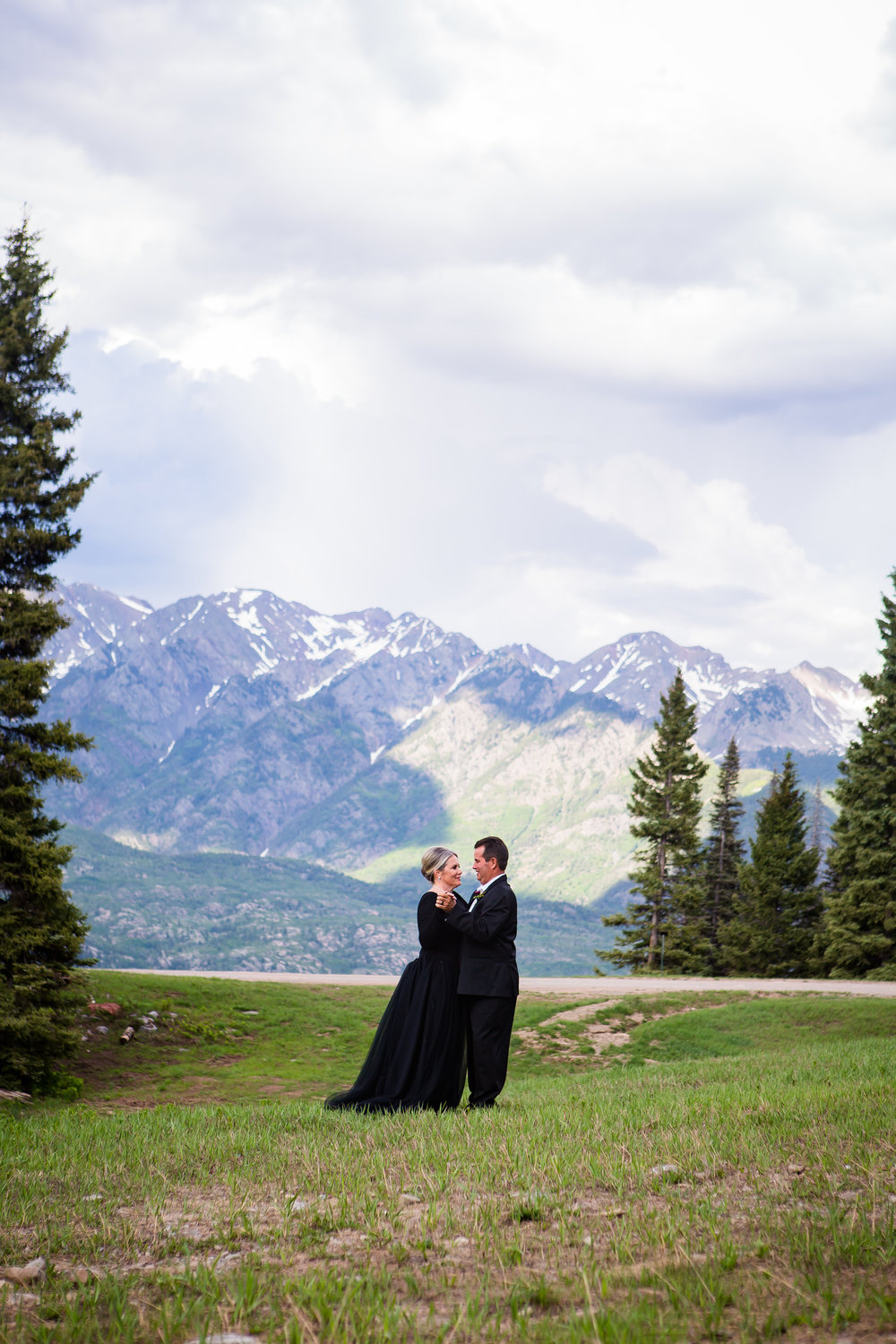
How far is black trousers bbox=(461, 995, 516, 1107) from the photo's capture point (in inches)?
403

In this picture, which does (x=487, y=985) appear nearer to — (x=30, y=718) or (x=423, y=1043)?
(x=423, y=1043)

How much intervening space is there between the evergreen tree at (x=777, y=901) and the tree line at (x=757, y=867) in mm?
57

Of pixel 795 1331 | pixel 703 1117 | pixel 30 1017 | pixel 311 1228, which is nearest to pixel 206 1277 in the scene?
pixel 311 1228

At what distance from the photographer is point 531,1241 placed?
466cm

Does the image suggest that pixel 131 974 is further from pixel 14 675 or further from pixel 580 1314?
pixel 580 1314

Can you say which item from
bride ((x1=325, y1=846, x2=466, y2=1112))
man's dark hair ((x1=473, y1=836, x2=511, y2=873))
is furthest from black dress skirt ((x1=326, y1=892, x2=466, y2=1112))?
man's dark hair ((x1=473, y1=836, x2=511, y2=873))

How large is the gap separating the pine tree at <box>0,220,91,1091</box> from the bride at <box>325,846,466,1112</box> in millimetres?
10236

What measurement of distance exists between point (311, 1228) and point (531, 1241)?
1.25 meters

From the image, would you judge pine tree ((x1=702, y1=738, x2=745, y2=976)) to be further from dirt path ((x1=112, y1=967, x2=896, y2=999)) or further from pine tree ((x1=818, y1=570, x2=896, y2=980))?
dirt path ((x1=112, y1=967, x2=896, y2=999))

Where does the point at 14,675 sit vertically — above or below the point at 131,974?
above

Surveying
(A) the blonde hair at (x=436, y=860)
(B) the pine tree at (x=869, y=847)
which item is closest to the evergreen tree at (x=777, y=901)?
(B) the pine tree at (x=869, y=847)

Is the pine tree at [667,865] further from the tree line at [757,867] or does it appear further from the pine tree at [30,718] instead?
the pine tree at [30,718]

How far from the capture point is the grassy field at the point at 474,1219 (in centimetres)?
361

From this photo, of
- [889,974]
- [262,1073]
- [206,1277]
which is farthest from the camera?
[889,974]
